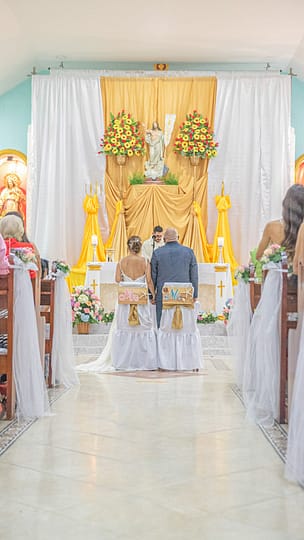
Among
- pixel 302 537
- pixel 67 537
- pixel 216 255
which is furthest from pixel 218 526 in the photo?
pixel 216 255

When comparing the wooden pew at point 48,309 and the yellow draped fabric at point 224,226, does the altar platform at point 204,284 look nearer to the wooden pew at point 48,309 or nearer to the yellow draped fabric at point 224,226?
the yellow draped fabric at point 224,226

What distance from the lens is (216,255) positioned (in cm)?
1307

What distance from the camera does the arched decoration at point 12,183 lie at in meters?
14.5

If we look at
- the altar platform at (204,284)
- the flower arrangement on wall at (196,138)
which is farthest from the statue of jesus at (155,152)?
the altar platform at (204,284)

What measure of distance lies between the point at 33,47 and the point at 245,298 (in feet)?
26.2

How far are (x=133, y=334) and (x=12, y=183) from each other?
707 cm

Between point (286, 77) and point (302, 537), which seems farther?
point (286, 77)

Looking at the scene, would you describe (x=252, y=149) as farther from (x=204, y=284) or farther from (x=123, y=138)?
(x=204, y=284)

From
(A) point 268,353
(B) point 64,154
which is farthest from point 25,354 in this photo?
(B) point 64,154

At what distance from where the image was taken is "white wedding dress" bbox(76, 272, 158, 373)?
8.48 meters

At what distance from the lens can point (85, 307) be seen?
35.2 feet

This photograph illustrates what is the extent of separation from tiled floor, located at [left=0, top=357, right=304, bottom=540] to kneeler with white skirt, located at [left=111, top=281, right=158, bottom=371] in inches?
92.7

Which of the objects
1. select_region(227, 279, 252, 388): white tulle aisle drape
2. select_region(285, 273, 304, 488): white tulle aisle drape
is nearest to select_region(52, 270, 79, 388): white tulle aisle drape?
select_region(227, 279, 252, 388): white tulle aisle drape

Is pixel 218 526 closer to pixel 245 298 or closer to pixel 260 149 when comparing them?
pixel 245 298
